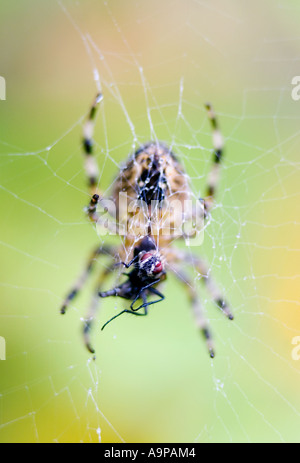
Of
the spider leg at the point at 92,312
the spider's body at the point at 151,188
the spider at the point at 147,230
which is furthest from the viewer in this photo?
the spider leg at the point at 92,312

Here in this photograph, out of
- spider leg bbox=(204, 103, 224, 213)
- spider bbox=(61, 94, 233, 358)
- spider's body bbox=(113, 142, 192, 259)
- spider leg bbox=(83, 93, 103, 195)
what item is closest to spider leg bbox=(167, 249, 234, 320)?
spider bbox=(61, 94, 233, 358)

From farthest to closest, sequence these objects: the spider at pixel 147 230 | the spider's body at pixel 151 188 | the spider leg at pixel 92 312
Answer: the spider leg at pixel 92 312 < the spider's body at pixel 151 188 < the spider at pixel 147 230

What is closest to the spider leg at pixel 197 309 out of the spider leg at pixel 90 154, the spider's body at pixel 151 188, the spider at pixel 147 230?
the spider at pixel 147 230

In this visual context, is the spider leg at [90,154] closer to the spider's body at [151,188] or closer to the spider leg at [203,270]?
the spider's body at [151,188]

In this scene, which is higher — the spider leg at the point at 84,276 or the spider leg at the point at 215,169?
the spider leg at the point at 215,169

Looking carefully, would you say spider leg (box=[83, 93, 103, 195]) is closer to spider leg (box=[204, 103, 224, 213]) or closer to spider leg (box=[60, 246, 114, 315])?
spider leg (box=[60, 246, 114, 315])
